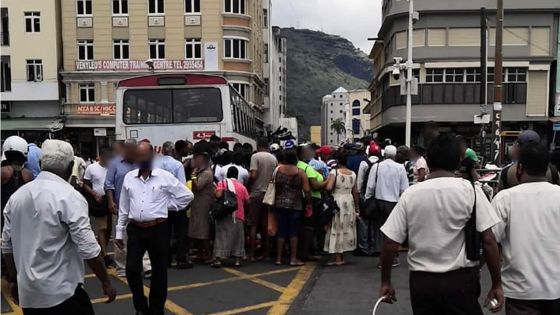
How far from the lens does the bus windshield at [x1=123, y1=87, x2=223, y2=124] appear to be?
13578 mm

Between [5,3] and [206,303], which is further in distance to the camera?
[5,3]

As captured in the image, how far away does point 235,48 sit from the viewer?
3919cm

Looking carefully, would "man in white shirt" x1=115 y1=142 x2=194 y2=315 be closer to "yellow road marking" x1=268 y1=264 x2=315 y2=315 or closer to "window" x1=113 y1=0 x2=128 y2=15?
"yellow road marking" x1=268 y1=264 x2=315 y2=315

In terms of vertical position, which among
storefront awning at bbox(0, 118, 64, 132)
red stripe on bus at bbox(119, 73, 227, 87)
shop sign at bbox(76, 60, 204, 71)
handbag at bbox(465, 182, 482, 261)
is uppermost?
shop sign at bbox(76, 60, 204, 71)

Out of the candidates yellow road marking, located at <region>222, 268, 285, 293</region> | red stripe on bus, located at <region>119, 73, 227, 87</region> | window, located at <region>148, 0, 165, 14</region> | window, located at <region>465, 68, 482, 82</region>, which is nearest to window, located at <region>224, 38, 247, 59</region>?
window, located at <region>148, 0, 165, 14</region>

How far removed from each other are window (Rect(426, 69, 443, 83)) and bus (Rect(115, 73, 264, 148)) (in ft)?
86.7

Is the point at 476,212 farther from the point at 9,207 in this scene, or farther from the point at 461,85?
the point at 461,85

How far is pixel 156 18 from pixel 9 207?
120 ft

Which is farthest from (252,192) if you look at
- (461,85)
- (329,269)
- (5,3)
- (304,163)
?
(5,3)

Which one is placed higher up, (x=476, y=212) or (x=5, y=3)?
(x=5, y=3)

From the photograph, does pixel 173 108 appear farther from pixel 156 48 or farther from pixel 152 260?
pixel 156 48

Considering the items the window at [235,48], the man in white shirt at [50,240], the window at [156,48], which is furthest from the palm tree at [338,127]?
the man in white shirt at [50,240]

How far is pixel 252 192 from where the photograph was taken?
9.28 meters

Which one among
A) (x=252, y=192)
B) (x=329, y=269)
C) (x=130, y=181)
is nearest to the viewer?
(x=130, y=181)
